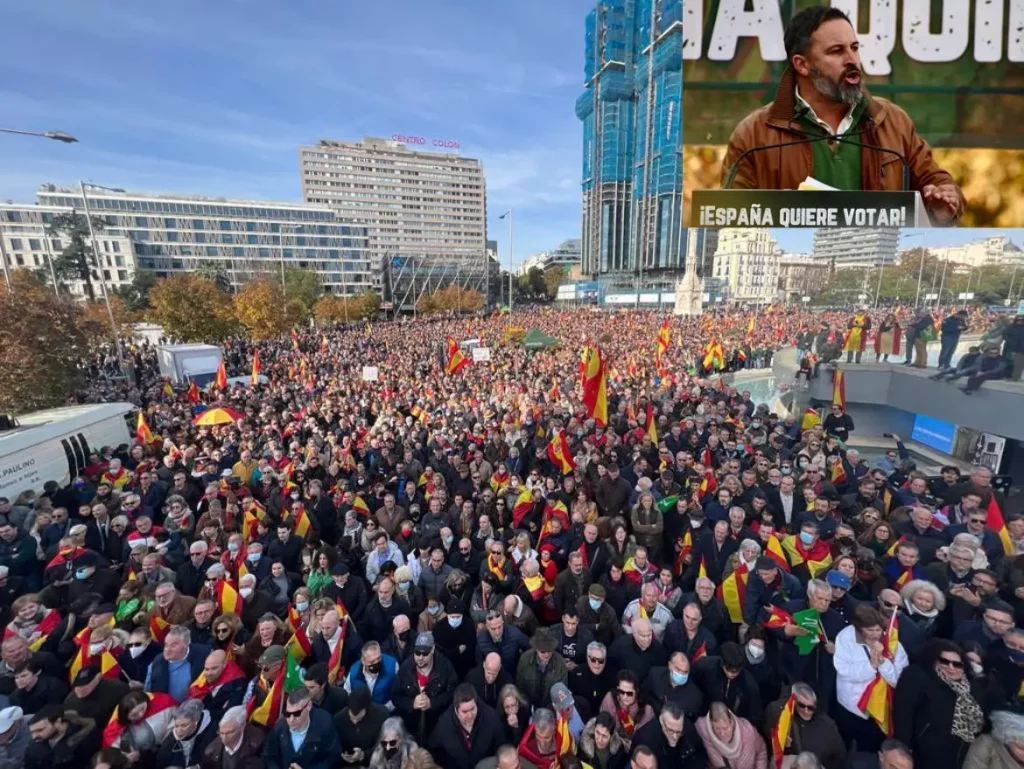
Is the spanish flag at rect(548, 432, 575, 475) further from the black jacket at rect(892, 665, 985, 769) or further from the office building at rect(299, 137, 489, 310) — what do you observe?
the office building at rect(299, 137, 489, 310)

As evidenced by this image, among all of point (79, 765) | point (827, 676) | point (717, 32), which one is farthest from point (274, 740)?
point (717, 32)

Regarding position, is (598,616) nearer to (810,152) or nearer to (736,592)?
(736,592)

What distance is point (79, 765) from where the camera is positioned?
3.09 m

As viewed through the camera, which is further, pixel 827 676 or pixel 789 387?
pixel 789 387

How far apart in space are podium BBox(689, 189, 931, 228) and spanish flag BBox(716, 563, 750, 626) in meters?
3.40

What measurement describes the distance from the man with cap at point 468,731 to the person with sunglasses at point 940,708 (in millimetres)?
2672

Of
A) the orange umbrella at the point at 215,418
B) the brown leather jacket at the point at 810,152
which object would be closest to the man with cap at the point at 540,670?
the brown leather jacket at the point at 810,152

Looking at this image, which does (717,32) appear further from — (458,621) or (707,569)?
(458,621)

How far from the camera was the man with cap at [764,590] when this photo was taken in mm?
4188

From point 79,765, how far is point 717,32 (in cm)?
794

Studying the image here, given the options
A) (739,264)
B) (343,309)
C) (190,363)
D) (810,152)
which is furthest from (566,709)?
(739,264)

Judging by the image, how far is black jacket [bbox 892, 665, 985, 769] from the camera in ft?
9.77

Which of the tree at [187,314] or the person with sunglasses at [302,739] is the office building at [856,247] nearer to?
the person with sunglasses at [302,739]

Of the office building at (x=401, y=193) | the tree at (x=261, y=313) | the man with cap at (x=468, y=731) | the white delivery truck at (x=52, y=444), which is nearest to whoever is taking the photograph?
the man with cap at (x=468, y=731)
